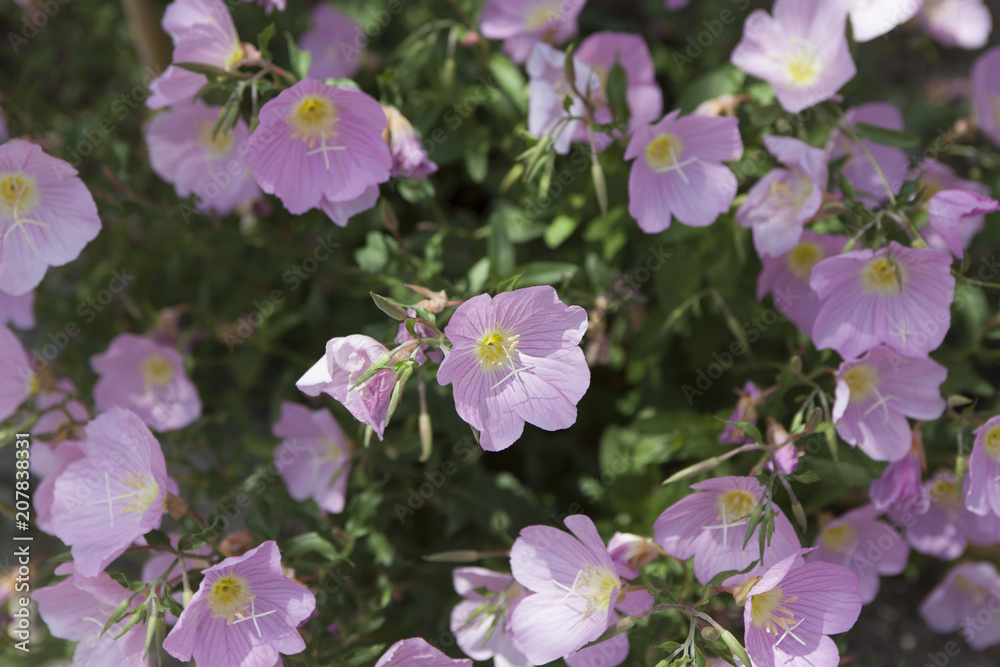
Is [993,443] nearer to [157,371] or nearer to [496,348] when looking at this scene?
[496,348]

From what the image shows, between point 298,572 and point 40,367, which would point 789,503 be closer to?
point 298,572

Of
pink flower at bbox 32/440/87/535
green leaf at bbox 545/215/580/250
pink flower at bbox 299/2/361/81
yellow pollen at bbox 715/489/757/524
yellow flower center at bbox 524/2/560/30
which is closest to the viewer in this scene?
yellow pollen at bbox 715/489/757/524

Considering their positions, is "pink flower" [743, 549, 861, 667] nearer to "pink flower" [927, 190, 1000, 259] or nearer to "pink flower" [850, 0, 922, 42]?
"pink flower" [927, 190, 1000, 259]

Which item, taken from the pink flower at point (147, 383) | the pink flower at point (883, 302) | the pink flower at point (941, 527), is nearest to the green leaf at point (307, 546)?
the pink flower at point (147, 383)

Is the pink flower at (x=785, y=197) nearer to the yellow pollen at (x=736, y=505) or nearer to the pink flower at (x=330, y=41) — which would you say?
the yellow pollen at (x=736, y=505)

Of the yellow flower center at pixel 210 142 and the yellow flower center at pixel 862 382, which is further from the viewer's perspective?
the yellow flower center at pixel 210 142

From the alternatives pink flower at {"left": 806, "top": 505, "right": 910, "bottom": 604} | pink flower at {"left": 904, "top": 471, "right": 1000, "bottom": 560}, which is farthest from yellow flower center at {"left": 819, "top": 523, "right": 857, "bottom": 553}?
pink flower at {"left": 904, "top": 471, "right": 1000, "bottom": 560}
